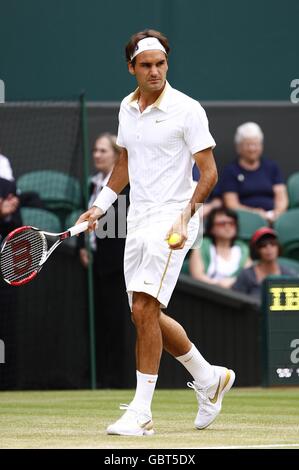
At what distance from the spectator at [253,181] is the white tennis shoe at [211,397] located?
236 inches

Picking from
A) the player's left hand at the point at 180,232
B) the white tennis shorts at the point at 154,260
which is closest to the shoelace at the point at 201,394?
the white tennis shorts at the point at 154,260

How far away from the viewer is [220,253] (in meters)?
13.0

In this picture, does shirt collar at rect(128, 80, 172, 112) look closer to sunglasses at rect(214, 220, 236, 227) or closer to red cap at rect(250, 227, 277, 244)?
red cap at rect(250, 227, 277, 244)

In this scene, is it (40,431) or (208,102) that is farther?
(208,102)

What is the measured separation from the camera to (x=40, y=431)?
738cm

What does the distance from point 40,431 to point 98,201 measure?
4.26ft

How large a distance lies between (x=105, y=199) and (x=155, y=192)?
18.1 inches

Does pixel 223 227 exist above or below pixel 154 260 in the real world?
above

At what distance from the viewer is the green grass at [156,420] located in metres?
6.67

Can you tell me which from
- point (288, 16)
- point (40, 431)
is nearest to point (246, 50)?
point (288, 16)

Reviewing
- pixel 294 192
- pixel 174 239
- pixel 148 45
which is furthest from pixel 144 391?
pixel 294 192

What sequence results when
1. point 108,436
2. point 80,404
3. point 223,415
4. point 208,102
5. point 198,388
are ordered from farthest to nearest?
point 208,102, point 80,404, point 223,415, point 198,388, point 108,436

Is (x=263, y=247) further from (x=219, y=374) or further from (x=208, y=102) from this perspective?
(x=219, y=374)

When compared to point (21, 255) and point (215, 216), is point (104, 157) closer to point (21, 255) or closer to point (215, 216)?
point (215, 216)
